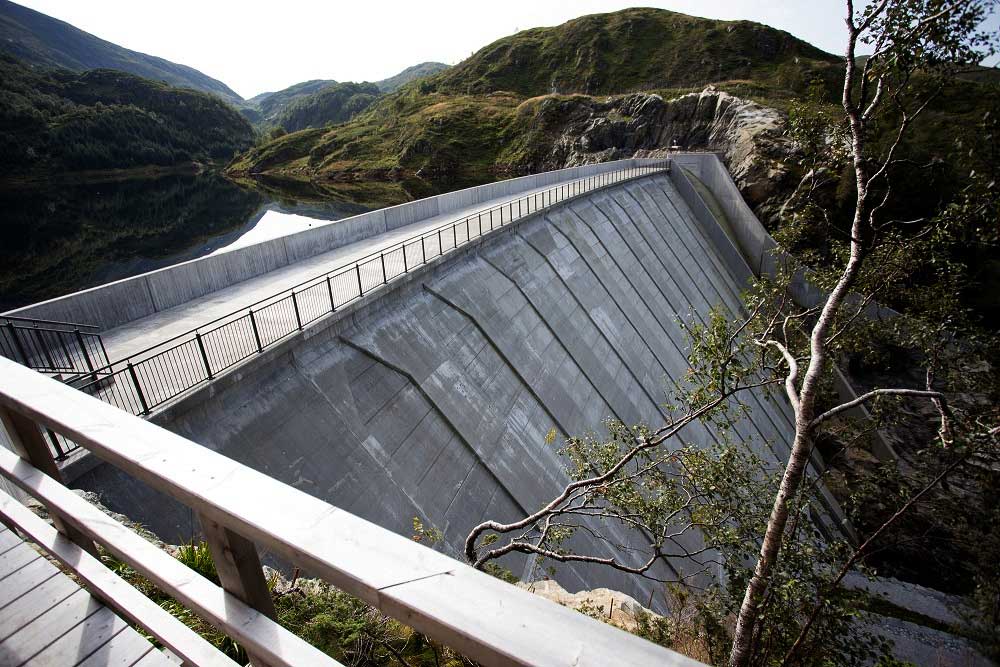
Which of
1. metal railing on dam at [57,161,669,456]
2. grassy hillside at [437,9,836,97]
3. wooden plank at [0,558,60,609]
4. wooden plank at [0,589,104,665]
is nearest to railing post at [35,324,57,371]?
metal railing on dam at [57,161,669,456]

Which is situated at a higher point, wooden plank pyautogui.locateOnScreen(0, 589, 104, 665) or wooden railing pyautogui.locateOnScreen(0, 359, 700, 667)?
wooden railing pyautogui.locateOnScreen(0, 359, 700, 667)

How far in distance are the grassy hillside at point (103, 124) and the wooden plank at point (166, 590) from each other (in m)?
108

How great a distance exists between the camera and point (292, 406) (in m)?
9.54

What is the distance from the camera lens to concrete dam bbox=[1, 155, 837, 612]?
28.9 feet

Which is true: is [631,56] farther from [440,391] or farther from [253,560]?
[253,560]

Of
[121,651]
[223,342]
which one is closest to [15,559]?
[121,651]

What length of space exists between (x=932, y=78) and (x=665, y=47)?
118 m

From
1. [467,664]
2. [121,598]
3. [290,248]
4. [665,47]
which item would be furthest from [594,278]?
[665,47]

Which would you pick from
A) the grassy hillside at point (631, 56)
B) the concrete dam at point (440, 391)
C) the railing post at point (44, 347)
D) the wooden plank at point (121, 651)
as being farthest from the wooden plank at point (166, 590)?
the grassy hillside at point (631, 56)

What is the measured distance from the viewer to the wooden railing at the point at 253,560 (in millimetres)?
1070

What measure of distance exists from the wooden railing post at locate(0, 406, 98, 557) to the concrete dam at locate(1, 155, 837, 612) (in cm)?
538

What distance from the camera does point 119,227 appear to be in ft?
171

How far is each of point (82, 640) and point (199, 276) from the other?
13.3 m

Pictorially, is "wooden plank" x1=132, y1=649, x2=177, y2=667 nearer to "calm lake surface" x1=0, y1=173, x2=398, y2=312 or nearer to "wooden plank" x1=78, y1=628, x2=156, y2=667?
"wooden plank" x1=78, y1=628, x2=156, y2=667
